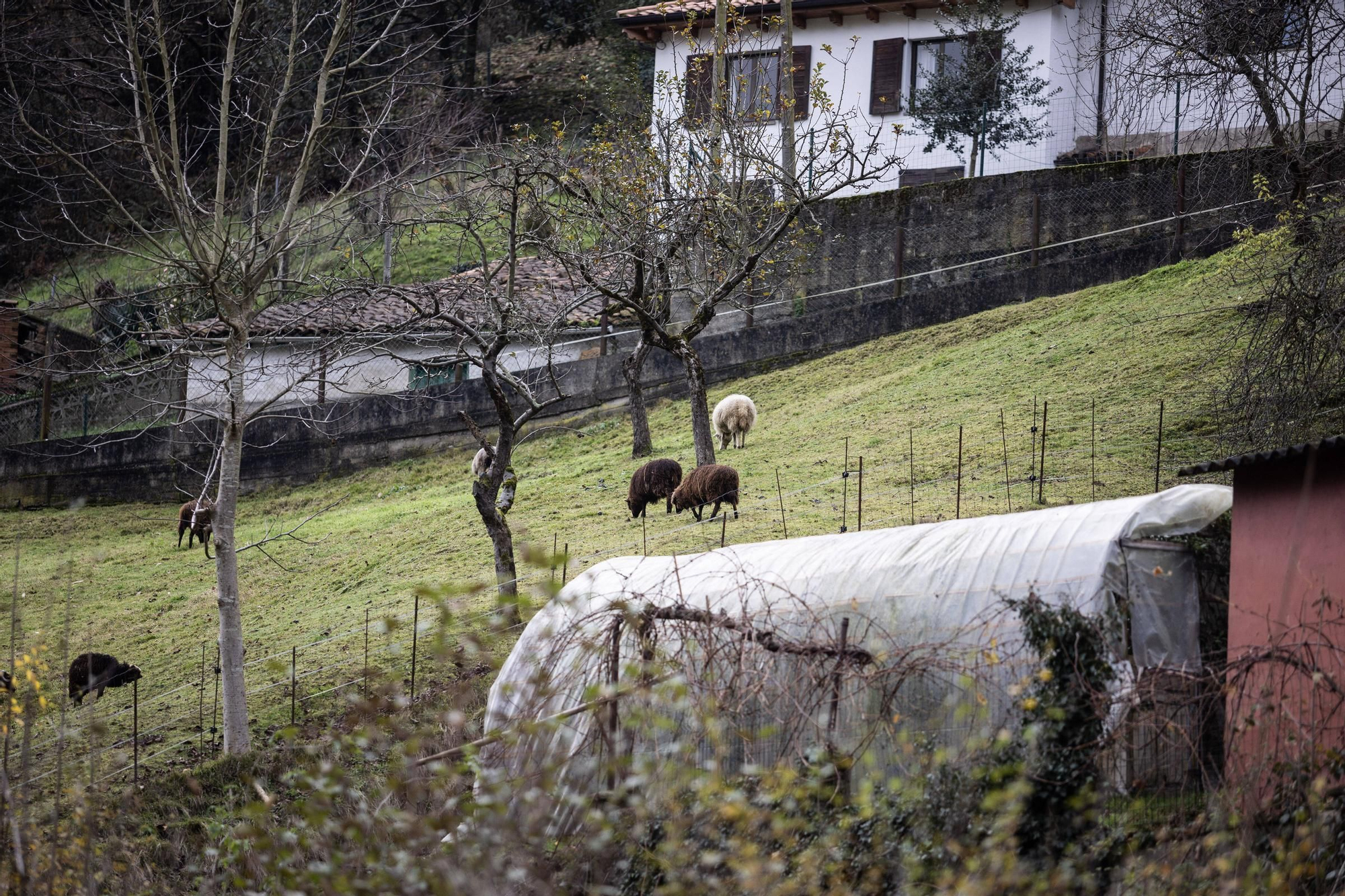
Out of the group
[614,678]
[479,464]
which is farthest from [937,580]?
[479,464]

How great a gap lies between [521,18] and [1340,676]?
3997 centimetres

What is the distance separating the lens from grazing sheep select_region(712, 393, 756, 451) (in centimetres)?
2227

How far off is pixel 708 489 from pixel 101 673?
7688mm

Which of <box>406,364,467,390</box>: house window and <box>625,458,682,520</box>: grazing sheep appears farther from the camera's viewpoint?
<box>406,364,467,390</box>: house window

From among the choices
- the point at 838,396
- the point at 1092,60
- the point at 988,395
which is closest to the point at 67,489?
the point at 838,396

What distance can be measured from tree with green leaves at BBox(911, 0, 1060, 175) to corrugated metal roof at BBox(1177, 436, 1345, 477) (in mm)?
22344

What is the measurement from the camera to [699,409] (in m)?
20.3

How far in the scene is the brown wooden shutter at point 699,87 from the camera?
22.2 metres

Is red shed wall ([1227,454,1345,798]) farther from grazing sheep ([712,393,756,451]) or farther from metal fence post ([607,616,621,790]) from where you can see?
grazing sheep ([712,393,756,451])

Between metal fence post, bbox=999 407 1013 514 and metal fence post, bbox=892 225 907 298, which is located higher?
metal fence post, bbox=892 225 907 298

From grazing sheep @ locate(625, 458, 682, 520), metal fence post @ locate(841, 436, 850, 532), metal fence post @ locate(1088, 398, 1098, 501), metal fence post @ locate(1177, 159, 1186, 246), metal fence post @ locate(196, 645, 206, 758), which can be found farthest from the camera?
metal fence post @ locate(1177, 159, 1186, 246)

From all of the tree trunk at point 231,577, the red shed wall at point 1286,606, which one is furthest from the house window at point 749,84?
the red shed wall at point 1286,606

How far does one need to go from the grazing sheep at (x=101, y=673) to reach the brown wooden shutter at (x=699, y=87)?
11930 millimetres

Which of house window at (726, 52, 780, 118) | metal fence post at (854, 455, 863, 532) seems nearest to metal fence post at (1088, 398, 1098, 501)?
metal fence post at (854, 455, 863, 532)
